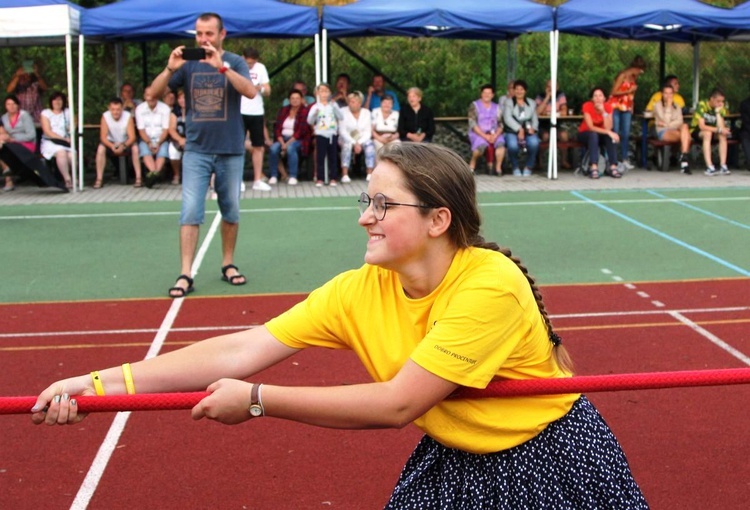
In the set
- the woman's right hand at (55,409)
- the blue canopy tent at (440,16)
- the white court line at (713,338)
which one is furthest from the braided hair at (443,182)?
the blue canopy tent at (440,16)

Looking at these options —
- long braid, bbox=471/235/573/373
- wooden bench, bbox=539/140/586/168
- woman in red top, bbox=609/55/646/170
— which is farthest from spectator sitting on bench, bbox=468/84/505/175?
long braid, bbox=471/235/573/373

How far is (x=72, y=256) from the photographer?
10.7 meters

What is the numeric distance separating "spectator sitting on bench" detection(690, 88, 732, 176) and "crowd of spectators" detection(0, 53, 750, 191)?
0.02 metres

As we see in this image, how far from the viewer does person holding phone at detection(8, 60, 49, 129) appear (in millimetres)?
17016

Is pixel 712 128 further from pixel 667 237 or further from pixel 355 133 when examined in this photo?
pixel 667 237

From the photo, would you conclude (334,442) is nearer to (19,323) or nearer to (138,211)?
(19,323)

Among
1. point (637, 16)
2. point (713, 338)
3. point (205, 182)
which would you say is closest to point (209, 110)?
point (205, 182)

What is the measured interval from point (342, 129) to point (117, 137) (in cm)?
353

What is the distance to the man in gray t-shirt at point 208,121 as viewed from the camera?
823 cm

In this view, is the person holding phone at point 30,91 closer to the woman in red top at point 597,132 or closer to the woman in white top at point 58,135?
the woman in white top at point 58,135

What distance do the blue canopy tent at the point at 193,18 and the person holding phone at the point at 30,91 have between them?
2.34 meters

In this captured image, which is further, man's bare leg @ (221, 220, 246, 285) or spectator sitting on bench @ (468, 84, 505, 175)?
spectator sitting on bench @ (468, 84, 505, 175)

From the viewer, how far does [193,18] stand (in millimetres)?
15062

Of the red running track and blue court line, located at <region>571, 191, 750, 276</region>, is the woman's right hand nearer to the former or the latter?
the red running track
